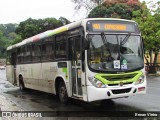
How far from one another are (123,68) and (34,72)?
6.54 metres

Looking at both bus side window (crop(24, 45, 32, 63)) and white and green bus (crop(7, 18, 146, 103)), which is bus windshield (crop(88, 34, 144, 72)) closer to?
white and green bus (crop(7, 18, 146, 103))

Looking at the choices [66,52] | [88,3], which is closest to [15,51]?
[66,52]

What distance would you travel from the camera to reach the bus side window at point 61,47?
11.8 metres

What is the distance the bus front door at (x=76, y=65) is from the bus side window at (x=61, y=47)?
21.8 inches

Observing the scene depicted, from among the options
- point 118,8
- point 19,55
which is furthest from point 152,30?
point 19,55

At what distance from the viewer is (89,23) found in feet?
33.8

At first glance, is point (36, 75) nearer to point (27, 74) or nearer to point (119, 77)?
point (27, 74)

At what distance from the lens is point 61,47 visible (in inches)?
477

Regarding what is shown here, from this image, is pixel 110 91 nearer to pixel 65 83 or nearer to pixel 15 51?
pixel 65 83

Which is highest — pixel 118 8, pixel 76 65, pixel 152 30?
pixel 118 8

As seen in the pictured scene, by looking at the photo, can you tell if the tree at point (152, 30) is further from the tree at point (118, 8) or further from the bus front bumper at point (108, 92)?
the bus front bumper at point (108, 92)

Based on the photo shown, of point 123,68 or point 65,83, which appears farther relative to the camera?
point 65,83

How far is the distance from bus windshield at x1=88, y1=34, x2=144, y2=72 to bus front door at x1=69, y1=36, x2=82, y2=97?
2.30 feet

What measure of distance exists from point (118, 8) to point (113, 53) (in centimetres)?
3193
